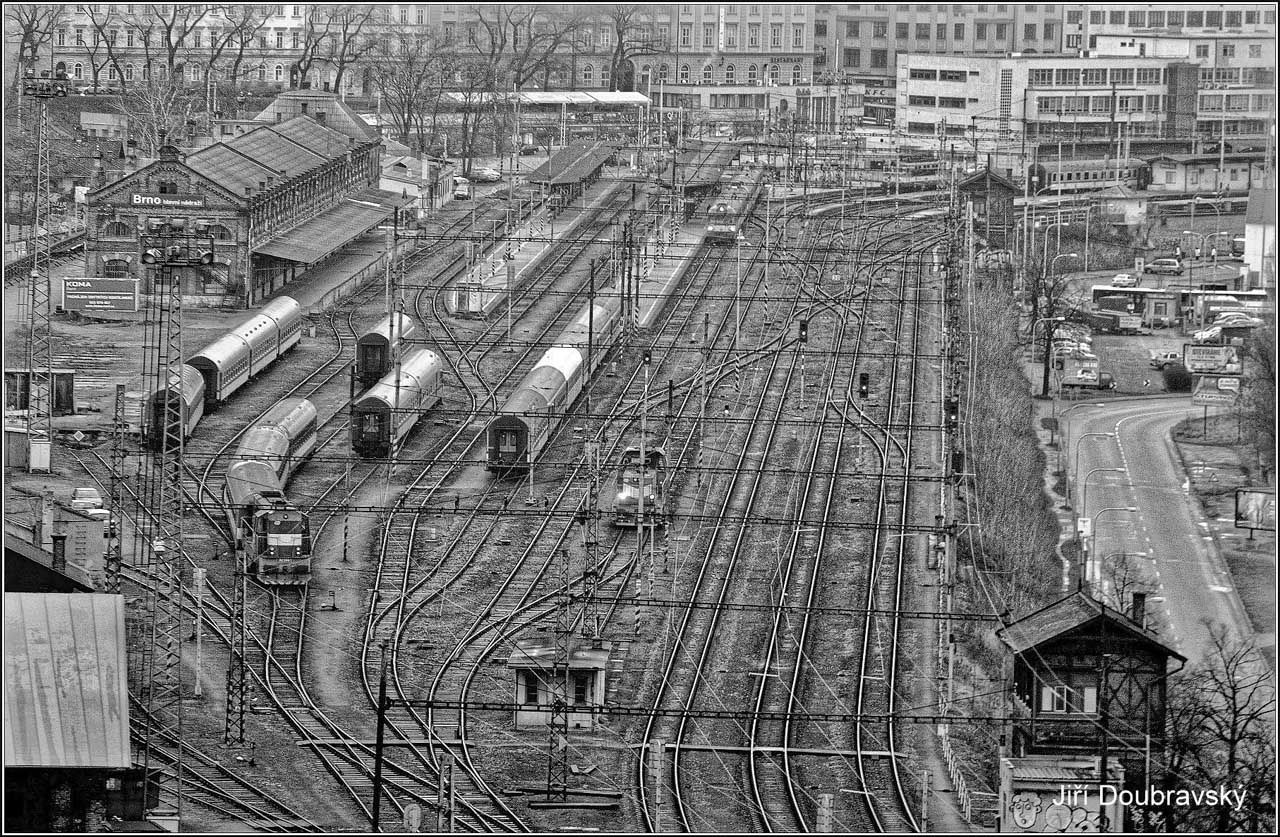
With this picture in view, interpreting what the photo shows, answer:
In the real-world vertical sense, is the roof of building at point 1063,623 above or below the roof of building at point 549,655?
above

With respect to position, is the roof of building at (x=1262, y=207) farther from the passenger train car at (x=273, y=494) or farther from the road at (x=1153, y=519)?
the passenger train car at (x=273, y=494)

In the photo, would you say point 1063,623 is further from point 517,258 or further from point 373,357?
point 517,258

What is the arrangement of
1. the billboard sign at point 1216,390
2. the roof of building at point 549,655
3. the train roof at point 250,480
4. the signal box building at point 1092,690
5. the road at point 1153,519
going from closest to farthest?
the signal box building at point 1092,690 < the roof of building at point 549,655 < the road at point 1153,519 < the train roof at point 250,480 < the billboard sign at point 1216,390

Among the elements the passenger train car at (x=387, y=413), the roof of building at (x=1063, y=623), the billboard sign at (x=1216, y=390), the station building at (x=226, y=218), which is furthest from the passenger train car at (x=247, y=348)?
the roof of building at (x=1063, y=623)

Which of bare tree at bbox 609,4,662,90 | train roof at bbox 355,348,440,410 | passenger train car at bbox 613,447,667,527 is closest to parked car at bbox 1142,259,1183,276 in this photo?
train roof at bbox 355,348,440,410

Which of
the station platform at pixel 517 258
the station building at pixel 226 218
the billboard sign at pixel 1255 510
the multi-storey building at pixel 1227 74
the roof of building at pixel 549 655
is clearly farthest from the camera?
the multi-storey building at pixel 1227 74

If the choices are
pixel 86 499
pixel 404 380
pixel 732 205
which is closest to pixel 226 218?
pixel 404 380
